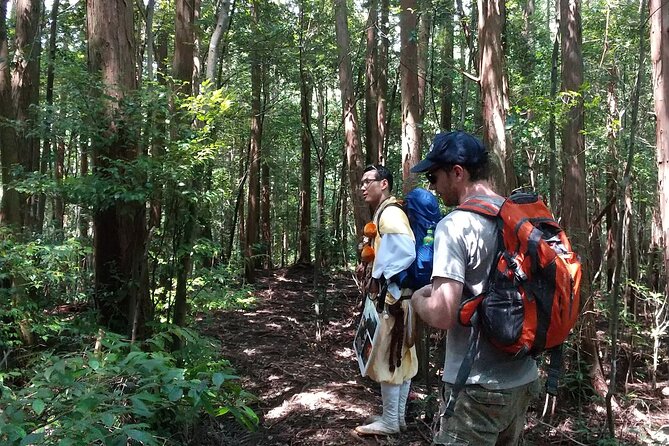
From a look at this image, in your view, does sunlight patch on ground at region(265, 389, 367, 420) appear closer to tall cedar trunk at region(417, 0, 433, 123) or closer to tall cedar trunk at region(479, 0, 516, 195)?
tall cedar trunk at region(479, 0, 516, 195)

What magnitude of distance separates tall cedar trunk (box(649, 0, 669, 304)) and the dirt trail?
3296 millimetres

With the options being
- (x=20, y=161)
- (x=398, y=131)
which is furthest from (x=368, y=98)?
(x=20, y=161)

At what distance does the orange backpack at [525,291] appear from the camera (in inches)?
76.0

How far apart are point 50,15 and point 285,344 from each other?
8649 mm

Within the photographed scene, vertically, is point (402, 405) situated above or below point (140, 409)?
below

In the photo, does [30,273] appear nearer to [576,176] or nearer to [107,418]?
[107,418]

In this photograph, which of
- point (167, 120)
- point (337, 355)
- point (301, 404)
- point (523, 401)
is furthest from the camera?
point (337, 355)

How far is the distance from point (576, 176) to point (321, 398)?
17.1 ft

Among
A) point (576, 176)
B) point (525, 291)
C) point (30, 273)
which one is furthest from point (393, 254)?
point (576, 176)

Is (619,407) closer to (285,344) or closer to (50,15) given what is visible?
(285,344)

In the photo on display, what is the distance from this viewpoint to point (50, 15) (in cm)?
1097

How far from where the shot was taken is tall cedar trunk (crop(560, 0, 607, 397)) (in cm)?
696

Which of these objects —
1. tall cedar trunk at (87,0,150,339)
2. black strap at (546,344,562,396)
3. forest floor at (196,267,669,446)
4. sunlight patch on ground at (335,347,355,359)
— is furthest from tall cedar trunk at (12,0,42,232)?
black strap at (546,344,562,396)

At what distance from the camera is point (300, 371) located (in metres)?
6.94
